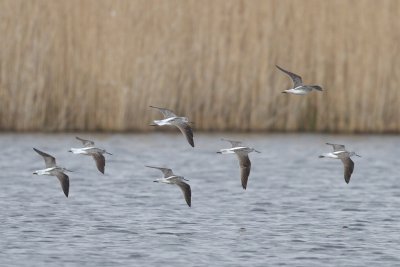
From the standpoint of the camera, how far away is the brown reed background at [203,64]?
1572 centimetres

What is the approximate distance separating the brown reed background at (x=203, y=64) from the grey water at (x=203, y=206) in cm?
35

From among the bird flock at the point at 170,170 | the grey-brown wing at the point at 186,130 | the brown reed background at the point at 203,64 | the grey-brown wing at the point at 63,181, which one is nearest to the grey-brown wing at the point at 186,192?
the bird flock at the point at 170,170

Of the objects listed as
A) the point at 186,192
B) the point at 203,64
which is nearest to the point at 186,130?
the point at 186,192

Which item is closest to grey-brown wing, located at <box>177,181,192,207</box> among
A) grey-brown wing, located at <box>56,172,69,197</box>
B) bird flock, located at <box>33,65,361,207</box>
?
bird flock, located at <box>33,65,361,207</box>

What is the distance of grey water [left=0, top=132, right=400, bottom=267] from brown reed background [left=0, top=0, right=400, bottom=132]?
35 centimetres

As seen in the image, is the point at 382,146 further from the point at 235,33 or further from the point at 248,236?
the point at 248,236

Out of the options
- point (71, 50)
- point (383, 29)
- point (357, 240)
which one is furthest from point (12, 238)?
point (383, 29)

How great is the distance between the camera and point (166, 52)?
1596 centimetres

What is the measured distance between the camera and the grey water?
9148 millimetres

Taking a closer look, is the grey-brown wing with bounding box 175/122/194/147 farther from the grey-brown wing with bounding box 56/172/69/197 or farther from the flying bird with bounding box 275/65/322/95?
the grey-brown wing with bounding box 56/172/69/197

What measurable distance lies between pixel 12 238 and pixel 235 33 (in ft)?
22.4

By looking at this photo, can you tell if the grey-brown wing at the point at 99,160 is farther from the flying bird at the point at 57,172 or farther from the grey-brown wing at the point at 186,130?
the grey-brown wing at the point at 186,130

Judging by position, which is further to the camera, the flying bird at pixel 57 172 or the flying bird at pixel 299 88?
the flying bird at pixel 57 172

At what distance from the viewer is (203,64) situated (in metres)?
16.0
